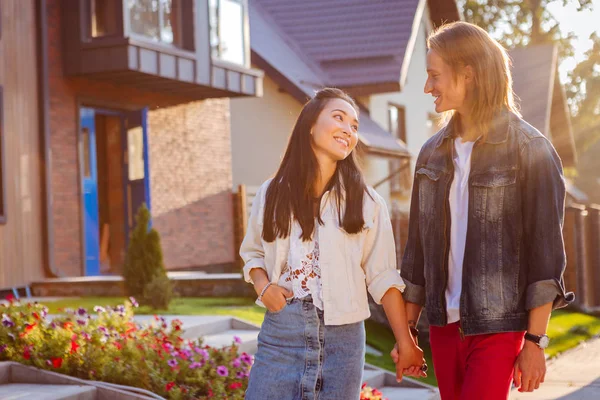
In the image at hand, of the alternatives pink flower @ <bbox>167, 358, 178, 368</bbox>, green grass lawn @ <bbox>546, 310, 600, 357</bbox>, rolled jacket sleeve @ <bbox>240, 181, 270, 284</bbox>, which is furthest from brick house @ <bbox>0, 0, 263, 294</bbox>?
rolled jacket sleeve @ <bbox>240, 181, 270, 284</bbox>

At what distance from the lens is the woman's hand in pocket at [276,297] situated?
3584mm

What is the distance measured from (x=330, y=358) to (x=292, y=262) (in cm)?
41

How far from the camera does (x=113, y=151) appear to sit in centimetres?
1705

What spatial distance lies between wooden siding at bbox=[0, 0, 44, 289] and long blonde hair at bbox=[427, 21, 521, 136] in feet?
35.1

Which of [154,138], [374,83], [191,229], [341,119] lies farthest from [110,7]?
[341,119]

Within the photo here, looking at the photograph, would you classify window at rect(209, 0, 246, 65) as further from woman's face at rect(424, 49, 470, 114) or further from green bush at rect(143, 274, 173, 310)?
woman's face at rect(424, 49, 470, 114)

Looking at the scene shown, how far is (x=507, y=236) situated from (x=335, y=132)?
83 centimetres

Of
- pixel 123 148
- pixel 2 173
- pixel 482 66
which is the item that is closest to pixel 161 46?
pixel 123 148

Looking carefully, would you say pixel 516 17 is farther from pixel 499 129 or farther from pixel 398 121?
pixel 499 129

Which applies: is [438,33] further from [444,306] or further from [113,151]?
[113,151]

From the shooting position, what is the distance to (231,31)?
56.4 ft

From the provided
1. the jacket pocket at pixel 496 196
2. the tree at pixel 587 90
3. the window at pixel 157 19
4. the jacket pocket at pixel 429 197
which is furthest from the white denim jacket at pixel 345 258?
the tree at pixel 587 90

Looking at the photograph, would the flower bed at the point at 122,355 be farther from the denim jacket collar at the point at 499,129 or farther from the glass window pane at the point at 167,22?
the glass window pane at the point at 167,22

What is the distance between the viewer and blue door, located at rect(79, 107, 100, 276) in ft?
50.7
